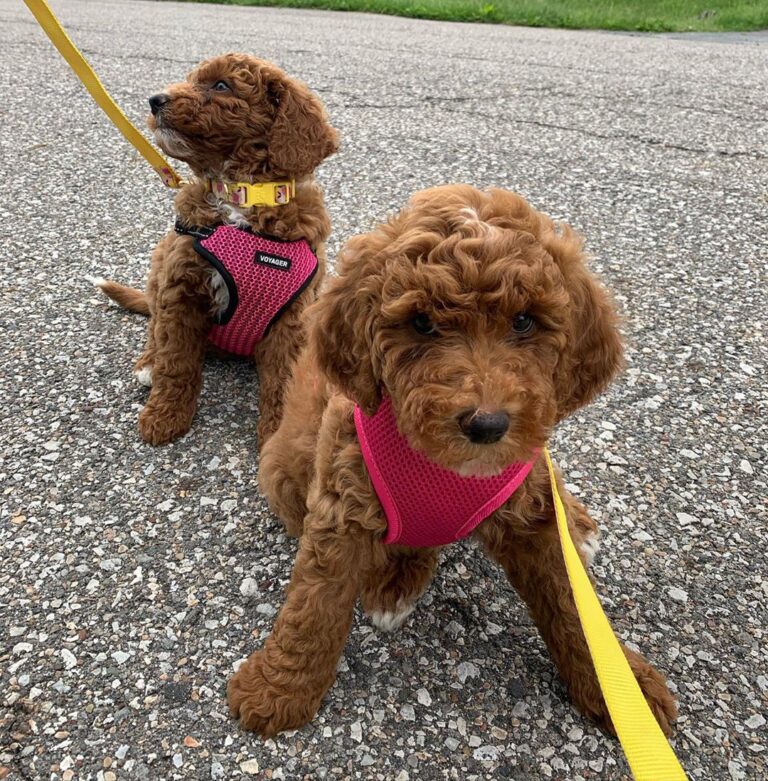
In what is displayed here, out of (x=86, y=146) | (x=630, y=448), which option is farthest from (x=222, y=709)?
(x=86, y=146)

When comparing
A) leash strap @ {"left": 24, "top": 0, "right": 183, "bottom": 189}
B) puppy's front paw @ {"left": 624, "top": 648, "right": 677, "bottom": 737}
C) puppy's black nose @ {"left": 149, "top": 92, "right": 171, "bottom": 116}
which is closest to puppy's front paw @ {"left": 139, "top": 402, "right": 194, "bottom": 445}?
leash strap @ {"left": 24, "top": 0, "right": 183, "bottom": 189}

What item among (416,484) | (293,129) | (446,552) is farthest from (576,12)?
(416,484)

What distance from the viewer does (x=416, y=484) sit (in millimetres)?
2035

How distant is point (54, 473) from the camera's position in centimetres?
321

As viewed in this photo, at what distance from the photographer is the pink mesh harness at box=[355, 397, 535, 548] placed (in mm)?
2035

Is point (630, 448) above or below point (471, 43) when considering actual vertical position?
below

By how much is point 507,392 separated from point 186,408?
86.1 inches

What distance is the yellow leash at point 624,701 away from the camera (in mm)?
1528

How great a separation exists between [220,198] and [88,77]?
2.97 ft

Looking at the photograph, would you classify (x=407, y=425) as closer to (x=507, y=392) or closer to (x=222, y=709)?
(x=507, y=392)

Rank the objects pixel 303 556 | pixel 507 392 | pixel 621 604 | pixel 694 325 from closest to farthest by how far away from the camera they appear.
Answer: pixel 507 392 → pixel 303 556 → pixel 621 604 → pixel 694 325

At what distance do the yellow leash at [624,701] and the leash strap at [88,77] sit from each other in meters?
2.89

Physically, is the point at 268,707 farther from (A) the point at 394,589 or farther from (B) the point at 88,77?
(B) the point at 88,77

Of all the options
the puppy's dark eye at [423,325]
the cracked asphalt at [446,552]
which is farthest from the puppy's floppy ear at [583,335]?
the cracked asphalt at [446,552]
